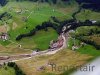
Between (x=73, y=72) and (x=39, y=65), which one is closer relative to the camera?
(x=73, y=72)

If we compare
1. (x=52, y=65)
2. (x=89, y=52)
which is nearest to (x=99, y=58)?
(x=89, y=52)

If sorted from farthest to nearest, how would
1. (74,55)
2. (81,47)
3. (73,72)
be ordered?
(81,47) < (74,55) < (73,72)

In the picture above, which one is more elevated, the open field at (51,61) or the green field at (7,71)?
the green field at (7,71)

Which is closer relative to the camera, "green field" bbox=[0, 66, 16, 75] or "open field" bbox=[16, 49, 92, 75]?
"green field" bbox=[0, 66, 16, 75]

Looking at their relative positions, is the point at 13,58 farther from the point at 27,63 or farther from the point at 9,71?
the point at 9,71

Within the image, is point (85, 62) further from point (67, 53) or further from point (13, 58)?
point (13, 58)

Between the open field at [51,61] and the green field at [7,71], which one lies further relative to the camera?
the open field at [51,61]

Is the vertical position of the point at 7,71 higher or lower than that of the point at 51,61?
higher

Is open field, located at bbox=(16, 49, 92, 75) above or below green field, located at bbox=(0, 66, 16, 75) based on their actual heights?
below

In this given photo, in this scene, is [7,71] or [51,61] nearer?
[7,71]

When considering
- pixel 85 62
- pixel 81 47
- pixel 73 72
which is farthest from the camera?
pixel 81 47
